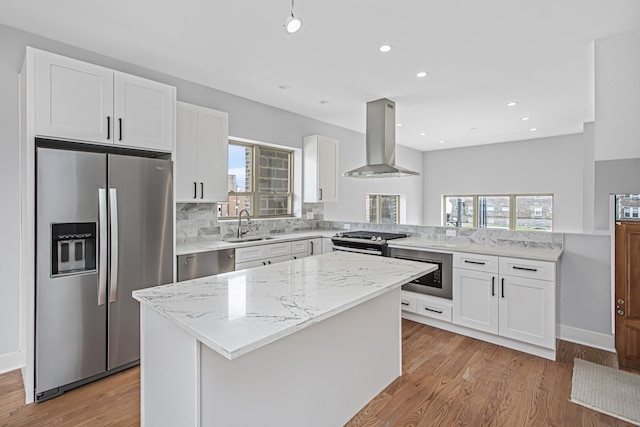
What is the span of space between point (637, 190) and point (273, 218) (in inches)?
153

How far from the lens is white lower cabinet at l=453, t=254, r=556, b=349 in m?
2.78

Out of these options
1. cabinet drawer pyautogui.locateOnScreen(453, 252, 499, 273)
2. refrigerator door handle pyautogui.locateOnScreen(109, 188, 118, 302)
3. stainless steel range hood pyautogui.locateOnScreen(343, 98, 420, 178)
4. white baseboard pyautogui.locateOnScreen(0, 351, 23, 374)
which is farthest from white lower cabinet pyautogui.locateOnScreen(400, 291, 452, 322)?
white baseboard pyautogui.locateOnScreen(0, 351, 23, 374)

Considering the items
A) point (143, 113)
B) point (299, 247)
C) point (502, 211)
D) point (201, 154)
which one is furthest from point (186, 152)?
point (502, 211)

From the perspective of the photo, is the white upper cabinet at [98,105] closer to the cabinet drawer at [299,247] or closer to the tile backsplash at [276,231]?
the tile backsplash at [276,231]

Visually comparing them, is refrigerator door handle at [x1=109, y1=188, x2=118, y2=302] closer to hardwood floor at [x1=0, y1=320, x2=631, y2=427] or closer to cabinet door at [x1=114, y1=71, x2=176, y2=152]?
cabinet door at [x1=114, y1=71, x2=176, y2=152]

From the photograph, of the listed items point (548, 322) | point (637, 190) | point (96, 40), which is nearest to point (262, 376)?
point (548, 322)

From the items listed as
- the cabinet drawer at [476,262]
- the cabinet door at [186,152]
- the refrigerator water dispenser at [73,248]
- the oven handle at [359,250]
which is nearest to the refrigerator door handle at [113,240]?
the refrigerator water dispenser at [73,248]

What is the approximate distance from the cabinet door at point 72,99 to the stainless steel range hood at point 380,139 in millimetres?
2586

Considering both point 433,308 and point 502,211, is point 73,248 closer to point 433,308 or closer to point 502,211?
point 433,308

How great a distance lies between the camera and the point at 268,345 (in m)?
1.52

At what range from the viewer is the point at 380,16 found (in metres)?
2.27

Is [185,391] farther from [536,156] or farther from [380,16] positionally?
[536,156]

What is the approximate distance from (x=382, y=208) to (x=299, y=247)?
3497 mm

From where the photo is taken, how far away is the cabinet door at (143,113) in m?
2.53
